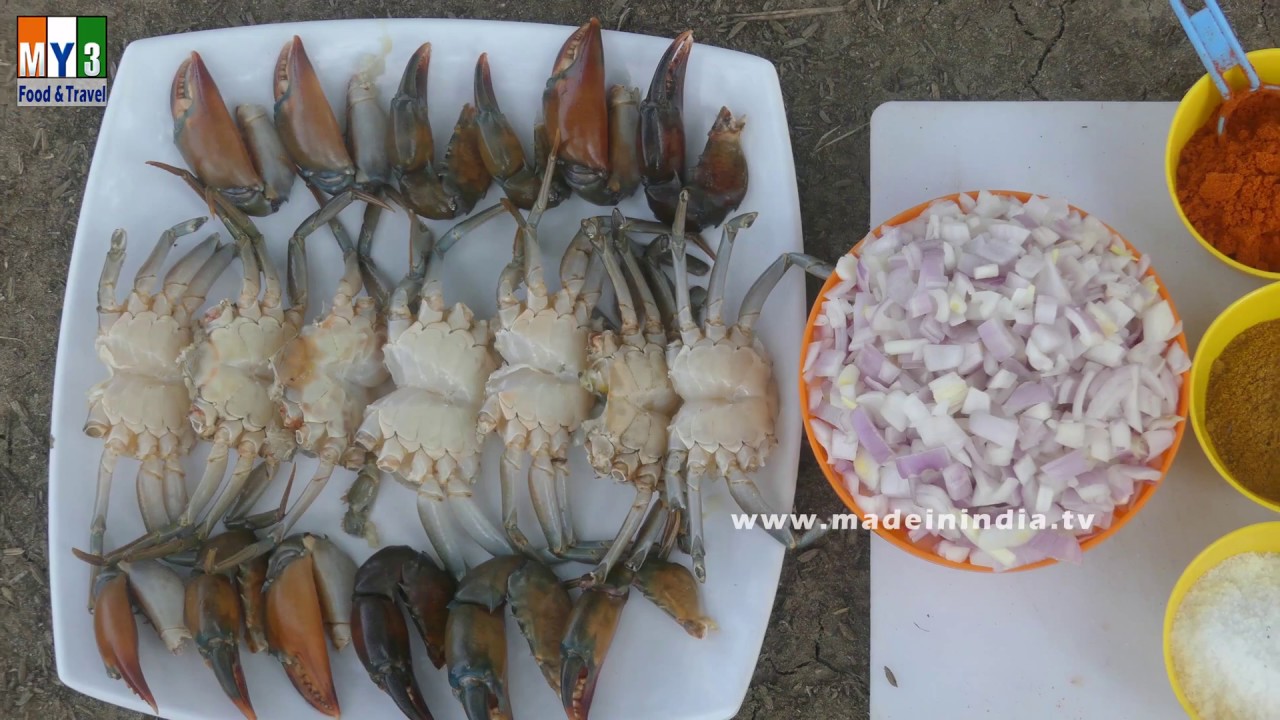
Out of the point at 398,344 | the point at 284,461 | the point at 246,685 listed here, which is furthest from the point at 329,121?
the point at 246,685

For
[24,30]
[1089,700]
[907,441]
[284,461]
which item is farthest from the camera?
[24,30]

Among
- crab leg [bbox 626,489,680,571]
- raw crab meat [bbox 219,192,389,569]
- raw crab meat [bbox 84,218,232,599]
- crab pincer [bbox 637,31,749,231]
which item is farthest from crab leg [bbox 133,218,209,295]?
crab leg [bbox 626,489,680,571]

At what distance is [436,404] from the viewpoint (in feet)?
3.33

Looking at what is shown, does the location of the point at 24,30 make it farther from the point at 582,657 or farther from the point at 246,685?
the point at 582,657

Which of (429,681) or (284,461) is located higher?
(284,461)

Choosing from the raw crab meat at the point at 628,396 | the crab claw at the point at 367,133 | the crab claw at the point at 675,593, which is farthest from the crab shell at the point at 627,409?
the crab claw at the point at 367,133

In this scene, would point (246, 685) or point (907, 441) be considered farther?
point (246, 685)

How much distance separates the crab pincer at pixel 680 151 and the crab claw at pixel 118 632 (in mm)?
829

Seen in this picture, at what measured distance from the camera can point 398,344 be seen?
102 centimetres

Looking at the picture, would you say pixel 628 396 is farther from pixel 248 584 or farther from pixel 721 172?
pixel 248 584

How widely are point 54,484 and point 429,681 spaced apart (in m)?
0.55

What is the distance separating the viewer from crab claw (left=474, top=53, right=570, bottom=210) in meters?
1.02

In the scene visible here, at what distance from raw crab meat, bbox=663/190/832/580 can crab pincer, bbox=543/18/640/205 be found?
3.8 inches

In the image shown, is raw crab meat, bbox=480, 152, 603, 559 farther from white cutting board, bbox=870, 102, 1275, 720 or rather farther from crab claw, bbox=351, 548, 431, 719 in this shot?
white cutting board, bbox=870, 102, 1275, 720
